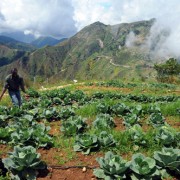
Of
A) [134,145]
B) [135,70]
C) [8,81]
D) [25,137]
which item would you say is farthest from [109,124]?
[135,70]

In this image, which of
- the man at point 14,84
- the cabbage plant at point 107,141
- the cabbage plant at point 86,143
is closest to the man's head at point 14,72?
the man at point 14,84

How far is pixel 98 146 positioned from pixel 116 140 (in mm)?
468

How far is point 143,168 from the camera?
5363 mm

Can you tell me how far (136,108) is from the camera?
10.5 meters

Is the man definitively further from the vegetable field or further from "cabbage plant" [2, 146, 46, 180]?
"cabbage plant" [2, 146, 46, 180]

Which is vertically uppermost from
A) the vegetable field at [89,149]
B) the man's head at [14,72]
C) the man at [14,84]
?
the man's head at [14,72]

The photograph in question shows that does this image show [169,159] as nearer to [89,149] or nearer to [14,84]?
[89,149]

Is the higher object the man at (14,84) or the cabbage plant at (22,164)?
the man at (14,84)

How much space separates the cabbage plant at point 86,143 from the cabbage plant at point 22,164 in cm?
126

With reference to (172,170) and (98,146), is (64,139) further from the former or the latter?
(172,170)

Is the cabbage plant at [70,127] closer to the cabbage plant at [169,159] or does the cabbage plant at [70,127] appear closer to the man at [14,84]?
the cabbage plant at [169,159]

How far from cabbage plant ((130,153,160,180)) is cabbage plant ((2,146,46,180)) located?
1736 mm

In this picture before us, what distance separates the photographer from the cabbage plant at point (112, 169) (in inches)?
212

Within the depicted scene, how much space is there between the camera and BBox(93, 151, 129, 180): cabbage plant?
17.6ft
